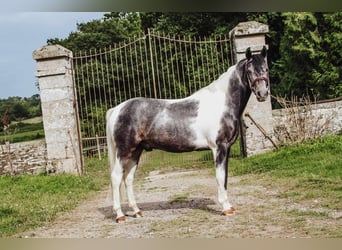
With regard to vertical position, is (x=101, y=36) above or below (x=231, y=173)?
above

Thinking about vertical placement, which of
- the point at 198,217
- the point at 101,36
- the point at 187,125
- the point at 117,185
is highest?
the point at 101,36

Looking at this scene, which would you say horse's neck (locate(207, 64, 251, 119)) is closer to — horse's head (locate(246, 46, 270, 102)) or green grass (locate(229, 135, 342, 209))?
horse's head (locate(246, 46, 270, 102))

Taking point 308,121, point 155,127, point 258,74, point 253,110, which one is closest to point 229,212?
point 155,127

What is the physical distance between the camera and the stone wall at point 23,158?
440cm

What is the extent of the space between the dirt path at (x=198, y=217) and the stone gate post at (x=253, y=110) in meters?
0.89

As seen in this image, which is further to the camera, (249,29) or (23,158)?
(23,158)

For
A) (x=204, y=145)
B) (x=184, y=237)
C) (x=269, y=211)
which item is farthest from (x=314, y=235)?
(x=204, y=145)

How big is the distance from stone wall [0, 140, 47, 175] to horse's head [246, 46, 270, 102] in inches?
105

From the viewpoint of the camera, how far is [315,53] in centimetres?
384

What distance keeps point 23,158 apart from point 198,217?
102 inches

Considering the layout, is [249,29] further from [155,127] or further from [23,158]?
[23,158]

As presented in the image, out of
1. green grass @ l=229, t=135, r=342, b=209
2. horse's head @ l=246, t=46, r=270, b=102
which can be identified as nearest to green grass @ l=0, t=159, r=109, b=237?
green grass @ l=229, t=135, r=342, b=209

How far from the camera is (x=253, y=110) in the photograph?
4293 millimetres

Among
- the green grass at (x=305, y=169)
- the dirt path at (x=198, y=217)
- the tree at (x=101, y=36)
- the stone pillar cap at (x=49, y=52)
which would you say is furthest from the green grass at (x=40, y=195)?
the tree at (x=101, y=36)
